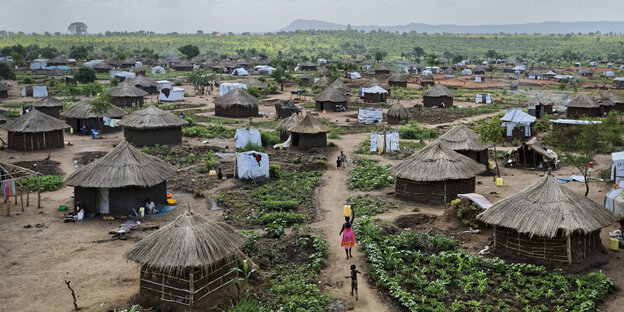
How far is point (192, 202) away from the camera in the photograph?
76.2 ft

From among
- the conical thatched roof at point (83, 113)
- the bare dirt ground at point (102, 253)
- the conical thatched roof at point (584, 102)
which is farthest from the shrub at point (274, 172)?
the conical thatched roof at point (584, 102)

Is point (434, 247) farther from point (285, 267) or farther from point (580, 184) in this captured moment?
point (580, 184)

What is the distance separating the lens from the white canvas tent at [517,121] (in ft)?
119

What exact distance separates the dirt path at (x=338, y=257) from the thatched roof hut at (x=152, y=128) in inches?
484

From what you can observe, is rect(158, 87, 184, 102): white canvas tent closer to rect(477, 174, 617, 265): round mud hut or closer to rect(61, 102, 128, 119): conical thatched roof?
rect(61, 102, 128, 119): conical thatched roof

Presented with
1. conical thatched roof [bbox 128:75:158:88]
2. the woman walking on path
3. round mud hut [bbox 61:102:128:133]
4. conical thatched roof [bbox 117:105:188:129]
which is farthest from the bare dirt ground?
conical thatched roof [bbox 128:75:158:88]

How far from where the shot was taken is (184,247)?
1389 centimetres

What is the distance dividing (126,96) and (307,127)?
82.0 feet

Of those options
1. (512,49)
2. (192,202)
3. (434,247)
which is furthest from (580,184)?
(512,49)

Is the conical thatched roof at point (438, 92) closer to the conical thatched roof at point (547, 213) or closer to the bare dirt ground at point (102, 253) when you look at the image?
the bare dirt ground at point (102, 253)

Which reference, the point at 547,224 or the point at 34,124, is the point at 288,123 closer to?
the point at 34,124

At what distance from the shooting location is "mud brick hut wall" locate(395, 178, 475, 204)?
75.4 feet

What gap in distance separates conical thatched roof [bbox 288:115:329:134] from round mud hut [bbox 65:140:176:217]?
486 inches

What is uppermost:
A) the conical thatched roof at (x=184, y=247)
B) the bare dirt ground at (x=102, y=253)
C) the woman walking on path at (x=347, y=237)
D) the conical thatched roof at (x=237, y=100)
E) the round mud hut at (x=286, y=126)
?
the conical thatched roof at (x=237, y=100)
